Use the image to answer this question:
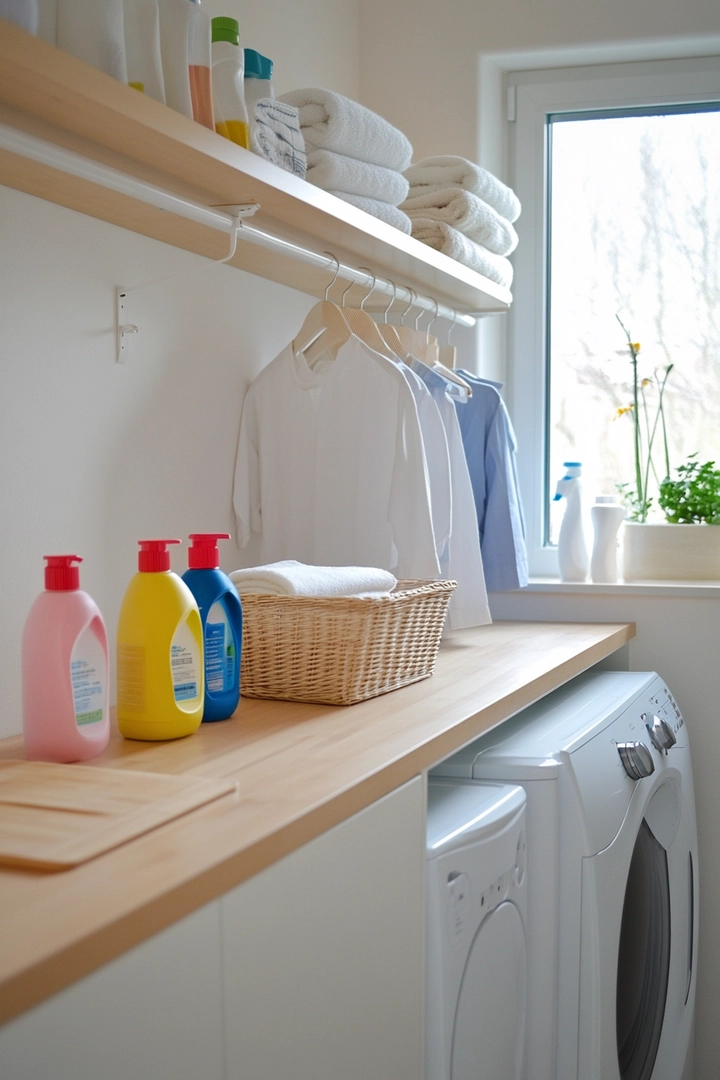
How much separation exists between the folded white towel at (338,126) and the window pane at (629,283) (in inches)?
46.2

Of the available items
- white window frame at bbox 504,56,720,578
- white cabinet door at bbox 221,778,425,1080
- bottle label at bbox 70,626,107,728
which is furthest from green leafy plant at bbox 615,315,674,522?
bottle label at bbox 70,626,107,728

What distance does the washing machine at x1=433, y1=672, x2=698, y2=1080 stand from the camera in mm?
1485

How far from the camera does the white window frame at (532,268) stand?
291cm

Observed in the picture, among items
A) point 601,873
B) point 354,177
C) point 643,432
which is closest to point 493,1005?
point 601,873

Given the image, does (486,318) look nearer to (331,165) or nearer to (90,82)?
(331,165)

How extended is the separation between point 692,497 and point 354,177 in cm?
127

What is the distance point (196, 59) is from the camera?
4.61ft

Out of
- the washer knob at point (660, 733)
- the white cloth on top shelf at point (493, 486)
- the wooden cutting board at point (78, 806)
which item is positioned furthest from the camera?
the white cloth on top shelf at point (493, 486)

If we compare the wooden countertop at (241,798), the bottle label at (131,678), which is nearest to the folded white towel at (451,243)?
the wooden countertop at (241,798)

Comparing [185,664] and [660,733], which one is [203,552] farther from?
[660,733]

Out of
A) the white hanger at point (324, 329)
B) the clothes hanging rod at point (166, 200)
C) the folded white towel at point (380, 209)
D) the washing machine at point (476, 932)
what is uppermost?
the folded white towel at point (380, 209)

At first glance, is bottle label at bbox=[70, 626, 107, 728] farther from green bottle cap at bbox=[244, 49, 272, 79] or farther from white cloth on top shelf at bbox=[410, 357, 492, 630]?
white cloth on top shelf at bbox=[410, 357, 492, 630]

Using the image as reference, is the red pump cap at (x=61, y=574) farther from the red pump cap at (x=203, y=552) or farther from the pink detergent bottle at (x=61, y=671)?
the red pump cap at (x=203, y=552)

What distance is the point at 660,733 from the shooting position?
1994mm
